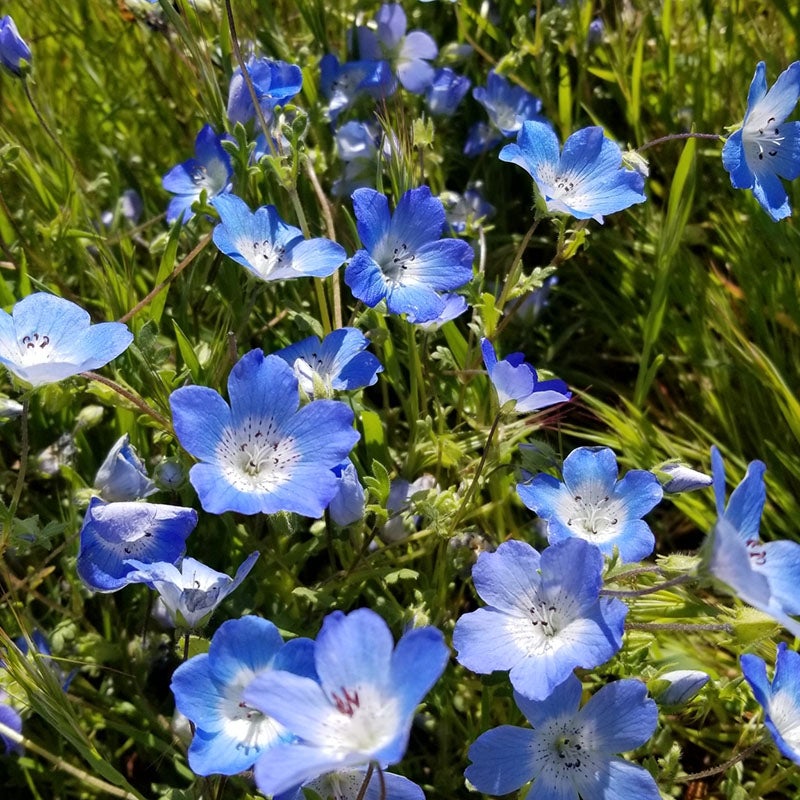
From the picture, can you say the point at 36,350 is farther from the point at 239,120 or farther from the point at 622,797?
the point at 622,797

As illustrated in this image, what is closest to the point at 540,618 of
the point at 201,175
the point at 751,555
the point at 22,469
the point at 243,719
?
the point at 751,555

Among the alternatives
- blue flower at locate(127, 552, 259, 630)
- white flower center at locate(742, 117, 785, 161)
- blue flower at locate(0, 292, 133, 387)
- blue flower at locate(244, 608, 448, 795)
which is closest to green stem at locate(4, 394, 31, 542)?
blue flower at locate(0, 292, 133, 387)

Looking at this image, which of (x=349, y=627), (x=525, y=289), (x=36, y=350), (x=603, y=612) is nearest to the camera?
(x=349, y=627)

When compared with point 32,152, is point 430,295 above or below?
below

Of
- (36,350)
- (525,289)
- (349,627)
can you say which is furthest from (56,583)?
(525,289)

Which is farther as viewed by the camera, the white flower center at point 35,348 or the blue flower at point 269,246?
the blue flower at point 269,246

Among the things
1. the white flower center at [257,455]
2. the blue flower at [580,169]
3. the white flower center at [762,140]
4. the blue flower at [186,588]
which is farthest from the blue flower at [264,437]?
the white flower center at [762,140]

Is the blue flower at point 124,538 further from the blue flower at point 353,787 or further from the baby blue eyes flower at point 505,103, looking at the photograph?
the baby blue eyes flower at point 505,103
